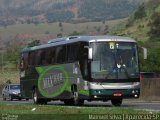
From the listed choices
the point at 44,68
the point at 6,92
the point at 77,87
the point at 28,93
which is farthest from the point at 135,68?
the point at 6,92

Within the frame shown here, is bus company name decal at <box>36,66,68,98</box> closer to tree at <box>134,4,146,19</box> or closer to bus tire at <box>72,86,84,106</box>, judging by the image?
bus tire at <box>72,86,84,106</box>

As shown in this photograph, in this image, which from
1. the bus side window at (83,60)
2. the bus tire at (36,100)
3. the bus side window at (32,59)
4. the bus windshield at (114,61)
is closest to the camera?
the bus windshield at (114,61)

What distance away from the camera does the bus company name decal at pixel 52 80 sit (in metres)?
32.0

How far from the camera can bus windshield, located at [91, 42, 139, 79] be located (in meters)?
29.0

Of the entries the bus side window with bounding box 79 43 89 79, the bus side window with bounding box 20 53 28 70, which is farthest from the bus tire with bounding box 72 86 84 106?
the bus side window with bounding box 20 53 28 70

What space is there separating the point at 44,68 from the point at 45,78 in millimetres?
592

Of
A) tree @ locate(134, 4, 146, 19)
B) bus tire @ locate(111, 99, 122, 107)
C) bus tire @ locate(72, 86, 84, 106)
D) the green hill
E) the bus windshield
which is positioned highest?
tree @ locate(134, 4, 146, 19)

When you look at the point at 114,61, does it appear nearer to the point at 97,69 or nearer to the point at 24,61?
the point at 97,69

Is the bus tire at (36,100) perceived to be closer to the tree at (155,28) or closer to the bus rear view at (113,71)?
the bus rear view at (113,71)

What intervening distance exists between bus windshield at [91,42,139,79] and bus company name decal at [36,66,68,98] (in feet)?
9.85

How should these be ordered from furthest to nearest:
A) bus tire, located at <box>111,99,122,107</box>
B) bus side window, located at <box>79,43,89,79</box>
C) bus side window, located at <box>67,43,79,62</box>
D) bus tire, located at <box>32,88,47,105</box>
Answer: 1. bus tire, located at <box>32,88,47,105</box>
2. bus tire, located at <box>111,99,122,107</box>
3. bus side window, located at <box>67,43,79,62</box>
4. bus side window, located at <box>79,43,89,79</box>

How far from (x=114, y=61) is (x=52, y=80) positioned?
541 cm

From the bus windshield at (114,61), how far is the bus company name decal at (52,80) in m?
3.00

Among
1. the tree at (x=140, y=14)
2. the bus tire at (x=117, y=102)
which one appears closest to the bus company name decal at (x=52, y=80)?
the bus tire at (x=117, y=102)
